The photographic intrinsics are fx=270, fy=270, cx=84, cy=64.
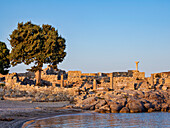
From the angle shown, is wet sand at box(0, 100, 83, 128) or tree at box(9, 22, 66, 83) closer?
wet sand at box(0, 100, 83, 128)

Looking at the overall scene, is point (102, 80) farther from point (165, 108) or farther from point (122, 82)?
point (165, 108)

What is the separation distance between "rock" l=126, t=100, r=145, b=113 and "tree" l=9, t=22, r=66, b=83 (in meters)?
23.9

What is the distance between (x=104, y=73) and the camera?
7100 centimetres

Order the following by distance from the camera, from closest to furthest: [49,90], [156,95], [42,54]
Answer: [156,95]
[49,90]
[42,54]

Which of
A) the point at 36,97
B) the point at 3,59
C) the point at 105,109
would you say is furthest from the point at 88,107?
the point at 3,59

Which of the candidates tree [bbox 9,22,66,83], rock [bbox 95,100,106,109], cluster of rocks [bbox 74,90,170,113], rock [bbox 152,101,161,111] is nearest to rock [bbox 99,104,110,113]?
cluster of rocks [bbox 74,90,170,113]

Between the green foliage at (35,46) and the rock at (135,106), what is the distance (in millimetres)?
23893

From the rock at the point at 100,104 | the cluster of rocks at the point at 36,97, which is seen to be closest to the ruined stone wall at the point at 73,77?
the cluster of rocks at the point at 36,97

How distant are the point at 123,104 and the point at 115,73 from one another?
1800 inches

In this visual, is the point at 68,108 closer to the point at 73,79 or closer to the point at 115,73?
the point at 73,79

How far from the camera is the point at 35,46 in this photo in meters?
46.3

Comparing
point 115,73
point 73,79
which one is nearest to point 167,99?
point 73,79

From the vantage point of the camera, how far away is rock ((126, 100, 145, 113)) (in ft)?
78.1

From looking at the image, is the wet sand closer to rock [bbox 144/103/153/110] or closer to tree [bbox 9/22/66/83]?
rock [bbox 144/103/153/110]
